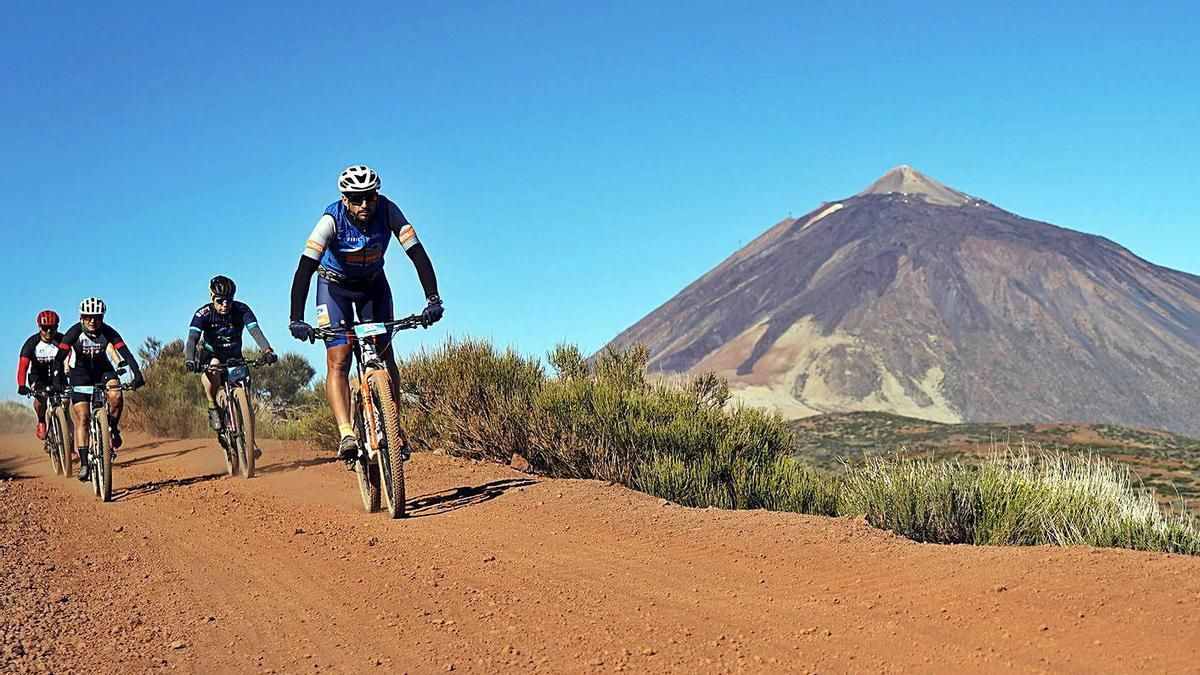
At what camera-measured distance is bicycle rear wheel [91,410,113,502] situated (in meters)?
10.1

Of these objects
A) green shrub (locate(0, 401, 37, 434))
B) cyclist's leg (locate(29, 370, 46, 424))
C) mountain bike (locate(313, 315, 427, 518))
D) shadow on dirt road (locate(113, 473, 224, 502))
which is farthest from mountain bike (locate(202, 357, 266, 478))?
green shrub (locate(0, 401, 37, 434))

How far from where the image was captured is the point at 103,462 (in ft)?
33.3

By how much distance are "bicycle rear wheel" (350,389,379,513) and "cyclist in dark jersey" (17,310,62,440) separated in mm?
6325

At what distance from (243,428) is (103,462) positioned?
1.54 m

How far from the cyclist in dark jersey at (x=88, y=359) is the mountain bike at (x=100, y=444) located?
0.22 feet

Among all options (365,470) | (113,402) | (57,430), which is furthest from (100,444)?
Result: (365,470)

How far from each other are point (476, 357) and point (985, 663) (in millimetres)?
9247

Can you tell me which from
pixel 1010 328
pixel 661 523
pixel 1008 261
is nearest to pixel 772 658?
pixel 661 523

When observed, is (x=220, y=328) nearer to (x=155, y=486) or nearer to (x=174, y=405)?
(x=155, y=486)

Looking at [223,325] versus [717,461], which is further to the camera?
[223,325]

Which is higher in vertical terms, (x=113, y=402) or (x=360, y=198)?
(x=360, y=198)

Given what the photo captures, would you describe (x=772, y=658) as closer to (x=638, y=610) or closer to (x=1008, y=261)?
(x=638, y=610)

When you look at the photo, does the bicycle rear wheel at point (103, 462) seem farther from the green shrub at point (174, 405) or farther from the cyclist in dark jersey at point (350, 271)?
the green shrub at point (174, 405)

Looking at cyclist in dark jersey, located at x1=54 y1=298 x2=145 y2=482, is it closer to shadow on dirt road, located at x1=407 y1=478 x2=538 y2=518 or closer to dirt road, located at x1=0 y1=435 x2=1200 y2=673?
dirt road, located at x1=0 y1=435 x2=1200 y2=673
